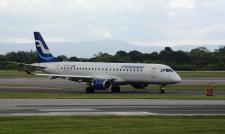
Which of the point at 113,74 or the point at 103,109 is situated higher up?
the point at 113,74

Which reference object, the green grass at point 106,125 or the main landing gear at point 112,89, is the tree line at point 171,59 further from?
the green grass at point 106,125

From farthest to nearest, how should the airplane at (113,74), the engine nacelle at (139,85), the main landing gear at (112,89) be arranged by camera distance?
the engine nacelle at (139,85) → the airplane at (113,74) → the main landing gear at (112,89)

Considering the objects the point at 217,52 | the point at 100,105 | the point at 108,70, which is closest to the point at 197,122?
the point at 100,105

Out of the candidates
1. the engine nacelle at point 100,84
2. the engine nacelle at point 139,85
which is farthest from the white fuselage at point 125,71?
the engine nacelle at point 100,84

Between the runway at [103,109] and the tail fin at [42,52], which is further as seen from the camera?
the tail fin at [42,52]

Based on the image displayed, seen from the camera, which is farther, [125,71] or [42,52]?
[42,52]

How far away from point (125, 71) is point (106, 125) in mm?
35958

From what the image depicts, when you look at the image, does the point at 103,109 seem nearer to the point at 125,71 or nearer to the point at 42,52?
the point at 125,71

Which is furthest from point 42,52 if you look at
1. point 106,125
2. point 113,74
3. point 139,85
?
point 106,125

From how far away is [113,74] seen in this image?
195ft

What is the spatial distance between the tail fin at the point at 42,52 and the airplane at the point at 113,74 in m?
1.89

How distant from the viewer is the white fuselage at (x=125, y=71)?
188 ft

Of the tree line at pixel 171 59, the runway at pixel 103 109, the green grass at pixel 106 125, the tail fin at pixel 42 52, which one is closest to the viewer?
the green grass at pixel 106 125

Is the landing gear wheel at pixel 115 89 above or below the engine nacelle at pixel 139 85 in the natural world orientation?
below
